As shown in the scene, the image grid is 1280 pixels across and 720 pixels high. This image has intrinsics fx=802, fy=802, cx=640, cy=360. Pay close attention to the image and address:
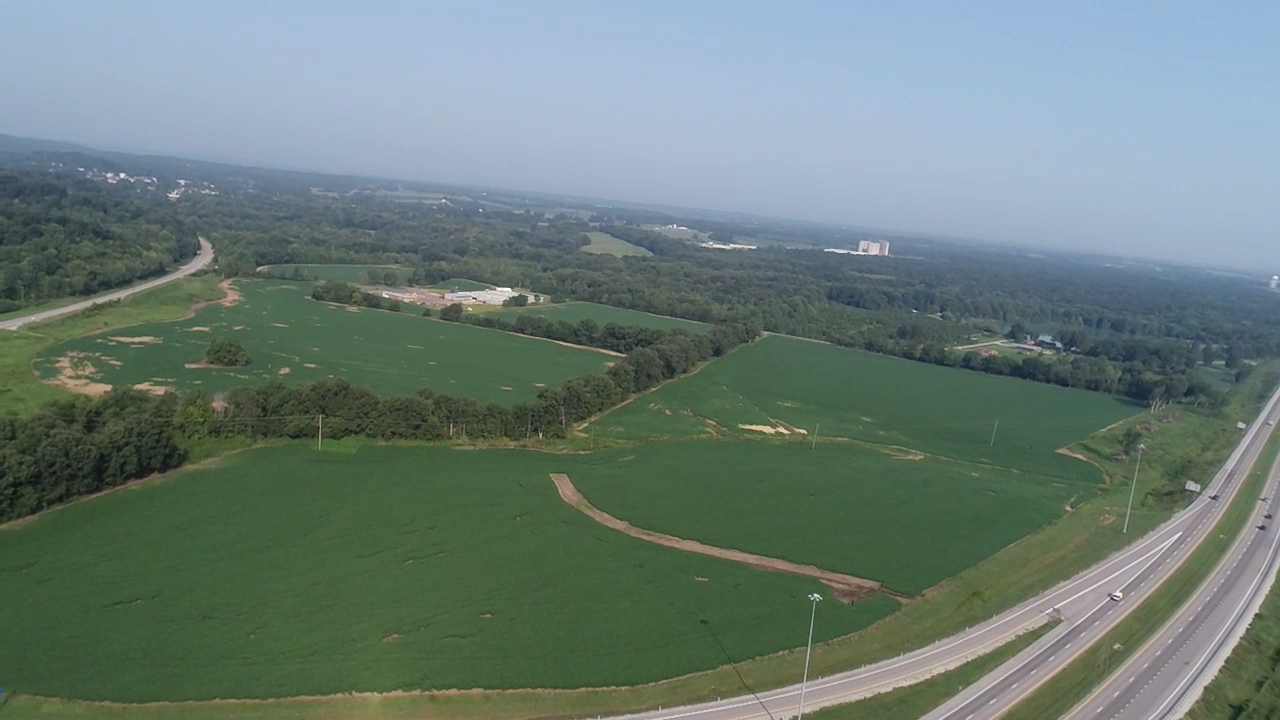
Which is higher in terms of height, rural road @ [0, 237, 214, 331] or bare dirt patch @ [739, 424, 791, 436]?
rural road @ [0, 237, 214, 331]

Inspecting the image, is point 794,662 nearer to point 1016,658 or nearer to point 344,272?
point 1016,658

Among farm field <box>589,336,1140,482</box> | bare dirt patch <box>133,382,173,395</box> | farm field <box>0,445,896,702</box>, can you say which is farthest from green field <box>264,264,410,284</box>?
farm field <box>0,445,896,702</box>

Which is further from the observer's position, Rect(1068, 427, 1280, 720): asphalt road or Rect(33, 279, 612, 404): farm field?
Rect(33, 279, 612, 404): farm field

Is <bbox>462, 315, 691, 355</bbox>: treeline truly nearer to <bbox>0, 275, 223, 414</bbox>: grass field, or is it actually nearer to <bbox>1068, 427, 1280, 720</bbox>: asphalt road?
<bbox>0, 275, 223, 414</bbox>: grass field

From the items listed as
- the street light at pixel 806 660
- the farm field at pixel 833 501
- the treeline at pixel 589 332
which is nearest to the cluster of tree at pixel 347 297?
the treeline at pixel 589 332

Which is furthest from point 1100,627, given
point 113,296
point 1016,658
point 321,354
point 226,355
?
point 113,296

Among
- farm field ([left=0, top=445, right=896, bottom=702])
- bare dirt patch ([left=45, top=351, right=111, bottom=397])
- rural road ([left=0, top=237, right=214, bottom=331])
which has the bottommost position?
farm field ([left=0, top=445, right=896, bottom=702])
